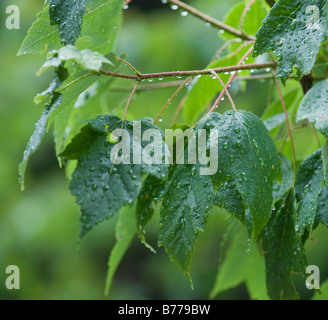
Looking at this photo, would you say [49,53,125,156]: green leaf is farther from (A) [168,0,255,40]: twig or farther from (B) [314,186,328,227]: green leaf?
(B) [314,186,328,227]: green leaf

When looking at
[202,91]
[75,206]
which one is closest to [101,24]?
[202,91]

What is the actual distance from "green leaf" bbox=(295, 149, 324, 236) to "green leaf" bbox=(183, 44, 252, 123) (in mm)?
285

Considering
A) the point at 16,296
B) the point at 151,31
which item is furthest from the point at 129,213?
the point at 16,296

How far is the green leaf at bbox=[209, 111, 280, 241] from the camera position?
1.83 feet

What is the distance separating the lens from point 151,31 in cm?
249

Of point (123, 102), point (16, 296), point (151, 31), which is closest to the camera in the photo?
point (123, 102)

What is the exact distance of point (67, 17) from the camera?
58 cm

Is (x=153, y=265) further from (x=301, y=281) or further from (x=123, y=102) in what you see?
(x=123, y=102)

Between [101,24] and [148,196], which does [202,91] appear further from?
[148,196]

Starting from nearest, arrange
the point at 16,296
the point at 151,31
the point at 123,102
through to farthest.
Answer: the point at 123,102 < the point at 151,31 < the point at 16,296

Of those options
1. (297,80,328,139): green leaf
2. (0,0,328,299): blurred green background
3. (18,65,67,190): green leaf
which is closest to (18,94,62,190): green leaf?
(18,65,67,190): green leaf

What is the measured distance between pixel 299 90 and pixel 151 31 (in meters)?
1.66

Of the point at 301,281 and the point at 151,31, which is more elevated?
the point at 151,31
